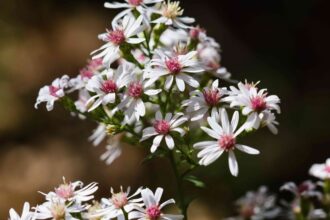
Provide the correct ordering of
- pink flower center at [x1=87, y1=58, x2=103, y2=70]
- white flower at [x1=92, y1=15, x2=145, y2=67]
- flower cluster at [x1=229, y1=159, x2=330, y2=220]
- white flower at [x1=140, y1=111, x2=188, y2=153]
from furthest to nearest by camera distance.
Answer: pink flower center at [x1=87, y1=58, x2=103, y2=70], flower cluster at [x1=229, y1=159, x2=330, y2=220], white flower at [x1=92, y1=15, x2=145, y2=67], white flower at [x1=140, y1=111, x2=188, y2=153]

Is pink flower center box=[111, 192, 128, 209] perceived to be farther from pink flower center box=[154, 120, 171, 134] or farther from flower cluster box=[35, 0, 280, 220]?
pink flower center box=[154, 120, 171, 134]

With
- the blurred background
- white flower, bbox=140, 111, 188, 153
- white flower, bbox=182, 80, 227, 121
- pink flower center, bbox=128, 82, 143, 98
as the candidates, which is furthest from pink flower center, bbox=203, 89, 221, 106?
the blurred background

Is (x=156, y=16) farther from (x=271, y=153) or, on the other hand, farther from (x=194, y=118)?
(x=271, y=153)

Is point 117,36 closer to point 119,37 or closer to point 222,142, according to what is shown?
point 119,37

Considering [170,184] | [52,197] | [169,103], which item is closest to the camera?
[52,197]

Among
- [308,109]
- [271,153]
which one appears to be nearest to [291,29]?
[308,109]

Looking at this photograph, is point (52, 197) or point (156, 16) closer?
point (52, 197)

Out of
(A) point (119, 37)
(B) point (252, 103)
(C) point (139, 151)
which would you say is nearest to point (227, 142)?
(B) point (252, 103)
